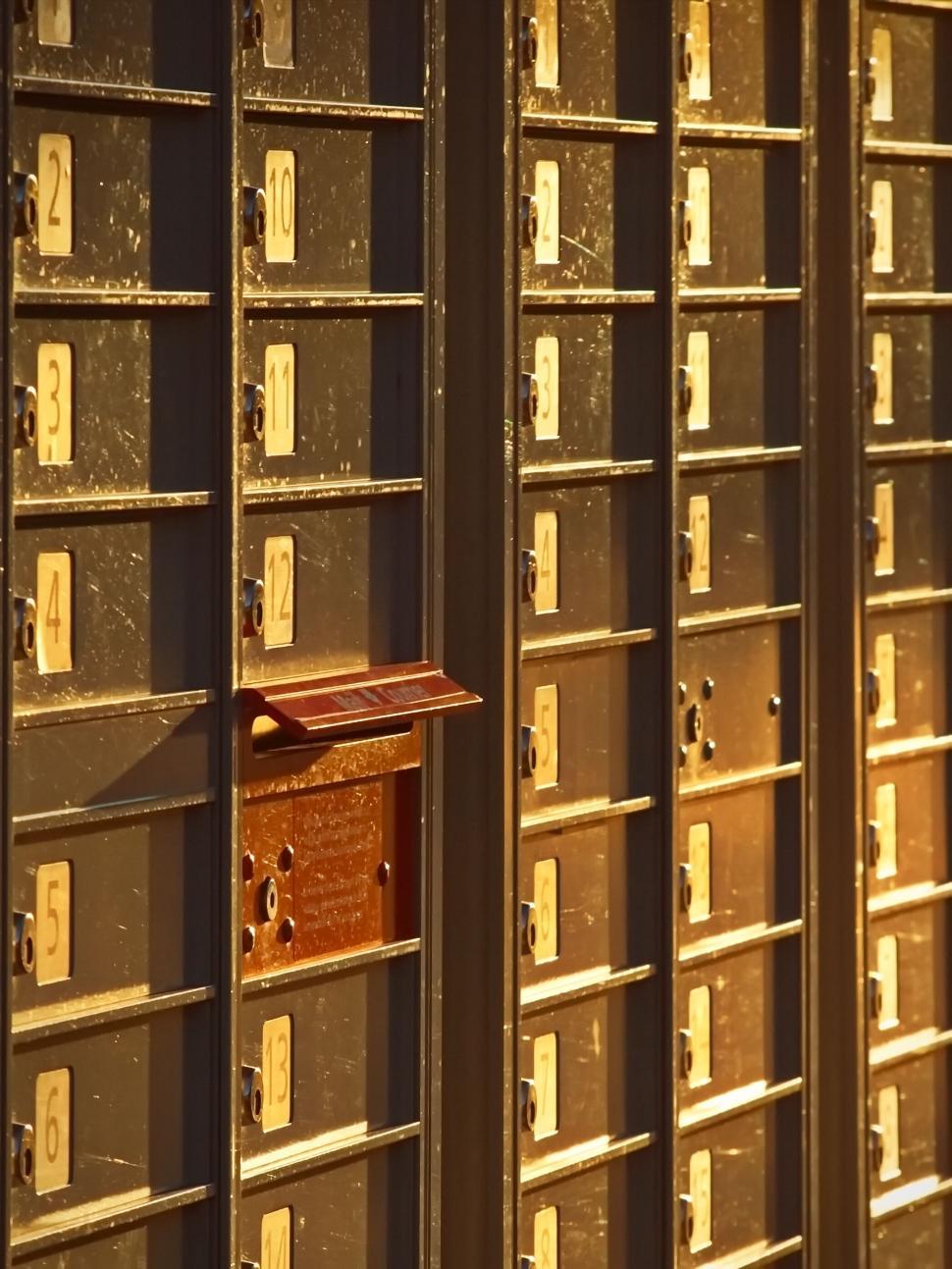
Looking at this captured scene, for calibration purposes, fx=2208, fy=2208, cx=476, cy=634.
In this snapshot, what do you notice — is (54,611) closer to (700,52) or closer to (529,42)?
(529,42)

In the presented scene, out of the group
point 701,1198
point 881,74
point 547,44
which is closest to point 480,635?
point 547,44

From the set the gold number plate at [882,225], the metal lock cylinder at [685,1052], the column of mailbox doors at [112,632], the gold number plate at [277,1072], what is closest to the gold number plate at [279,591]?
the column of mailbox doors at [112,632]

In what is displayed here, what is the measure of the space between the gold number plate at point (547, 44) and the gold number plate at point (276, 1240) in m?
1.91

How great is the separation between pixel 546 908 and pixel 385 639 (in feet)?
1.97

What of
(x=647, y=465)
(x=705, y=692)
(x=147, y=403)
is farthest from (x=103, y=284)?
(x=705, y=692)

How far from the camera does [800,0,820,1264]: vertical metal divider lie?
4152 mm

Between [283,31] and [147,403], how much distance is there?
63 cm

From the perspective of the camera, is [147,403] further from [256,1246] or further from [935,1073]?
[935,1073]

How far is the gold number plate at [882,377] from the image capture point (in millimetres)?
4352

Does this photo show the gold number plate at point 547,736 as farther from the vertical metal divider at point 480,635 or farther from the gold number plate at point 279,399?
the gold number plate at point 279,399

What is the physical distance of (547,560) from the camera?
3.81 m

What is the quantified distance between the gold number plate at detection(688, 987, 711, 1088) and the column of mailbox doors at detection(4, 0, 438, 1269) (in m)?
0.65

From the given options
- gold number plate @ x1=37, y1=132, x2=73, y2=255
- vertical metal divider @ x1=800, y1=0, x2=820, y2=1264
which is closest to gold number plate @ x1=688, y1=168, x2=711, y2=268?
vertical metal divider @ x1=800, y1=0, x2=820, y2=1264

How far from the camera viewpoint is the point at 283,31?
11.1 ft
